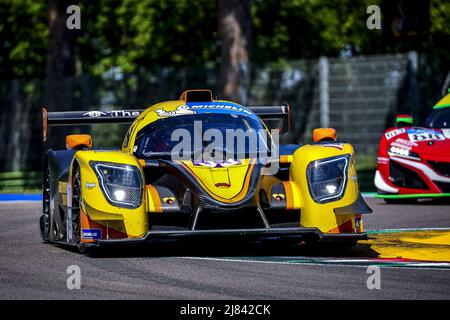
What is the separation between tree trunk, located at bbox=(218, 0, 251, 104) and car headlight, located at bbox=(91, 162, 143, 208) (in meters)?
13.9

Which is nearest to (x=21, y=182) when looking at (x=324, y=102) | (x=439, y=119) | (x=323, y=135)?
(x=324, y=102)

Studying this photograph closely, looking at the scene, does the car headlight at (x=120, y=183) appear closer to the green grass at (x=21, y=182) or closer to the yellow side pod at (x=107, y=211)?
the yellow side pod at (x=107, y=211)

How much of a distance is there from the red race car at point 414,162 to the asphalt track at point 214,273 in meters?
5.28

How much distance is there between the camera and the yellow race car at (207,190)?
922 centimetres

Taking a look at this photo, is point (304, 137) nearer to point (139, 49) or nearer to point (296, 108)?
point (296, 108)

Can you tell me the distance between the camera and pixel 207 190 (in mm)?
9219

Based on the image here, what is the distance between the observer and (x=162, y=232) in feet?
29.7

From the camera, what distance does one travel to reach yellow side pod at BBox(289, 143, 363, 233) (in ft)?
31.0

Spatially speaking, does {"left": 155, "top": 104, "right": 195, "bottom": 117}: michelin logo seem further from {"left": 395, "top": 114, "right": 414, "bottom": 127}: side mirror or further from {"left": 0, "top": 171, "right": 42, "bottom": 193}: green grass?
{"left": 0, "top": 171, "right": 42, "bottom": 193}: green grass

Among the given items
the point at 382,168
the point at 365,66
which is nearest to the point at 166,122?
the point at 382,168

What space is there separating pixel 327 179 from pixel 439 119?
280 inches

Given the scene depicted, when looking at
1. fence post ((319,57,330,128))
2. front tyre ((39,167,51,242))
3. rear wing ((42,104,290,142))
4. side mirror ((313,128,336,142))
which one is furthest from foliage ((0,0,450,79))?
side mirror ((313,128,336,142))

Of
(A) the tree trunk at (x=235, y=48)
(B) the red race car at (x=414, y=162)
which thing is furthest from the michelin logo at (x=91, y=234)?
(A) the tree trunk at (x=235, y=48)

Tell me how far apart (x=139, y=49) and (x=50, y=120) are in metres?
33.4
